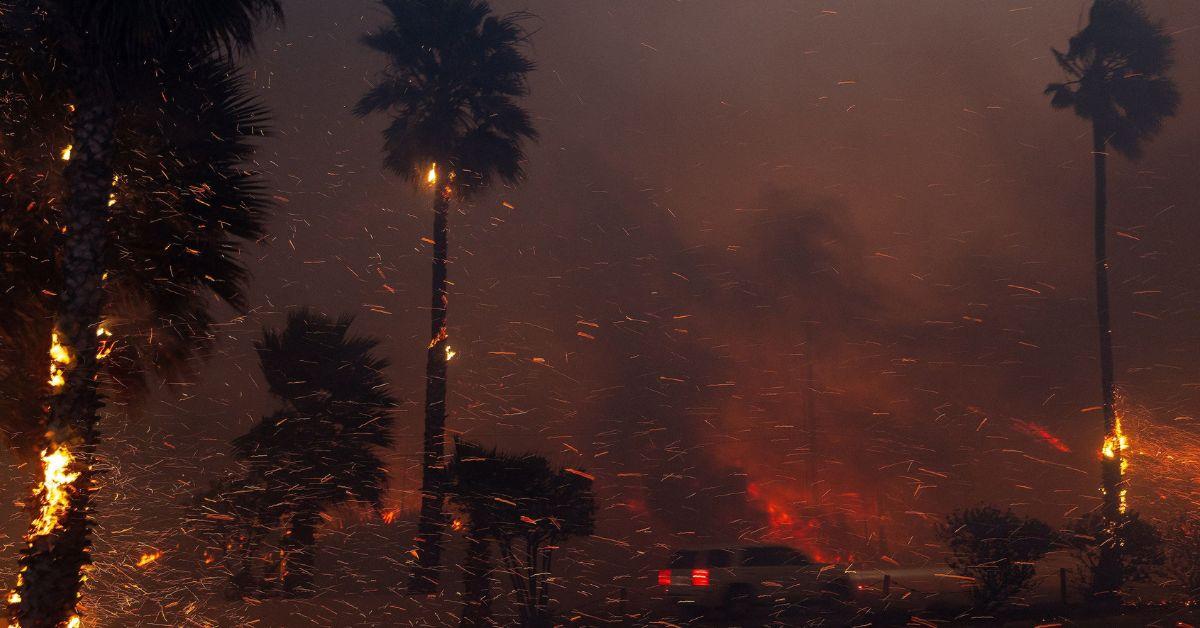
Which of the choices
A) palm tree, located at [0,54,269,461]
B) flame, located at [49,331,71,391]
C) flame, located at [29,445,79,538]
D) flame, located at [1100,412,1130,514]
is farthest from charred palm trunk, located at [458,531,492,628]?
flame, located at [1100,412,1130,514]

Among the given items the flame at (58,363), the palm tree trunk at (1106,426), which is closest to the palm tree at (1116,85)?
the palm tree trunk at (1106,426)

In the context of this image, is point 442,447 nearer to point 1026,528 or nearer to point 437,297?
point 437,297

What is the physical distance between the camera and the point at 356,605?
18.5 meters

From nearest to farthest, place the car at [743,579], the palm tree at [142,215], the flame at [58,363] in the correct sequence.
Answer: the flame at [58,363] → the palm tree at [142,215] → the car at [743,579]

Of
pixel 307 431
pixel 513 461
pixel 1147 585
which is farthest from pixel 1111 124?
pixel 307 431

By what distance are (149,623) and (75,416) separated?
1041 centimetres

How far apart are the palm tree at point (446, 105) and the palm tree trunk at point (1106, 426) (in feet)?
57.1

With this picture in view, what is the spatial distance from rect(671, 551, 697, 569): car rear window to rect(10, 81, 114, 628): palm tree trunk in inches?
435

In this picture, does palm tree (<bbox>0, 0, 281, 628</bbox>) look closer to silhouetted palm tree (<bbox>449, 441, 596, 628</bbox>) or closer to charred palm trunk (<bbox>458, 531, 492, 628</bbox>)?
charred palm trunk (<bbox>458, 531, 492, 628</bbox>)

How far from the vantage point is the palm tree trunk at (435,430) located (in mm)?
20984

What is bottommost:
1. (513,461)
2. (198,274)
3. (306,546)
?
(306,546)

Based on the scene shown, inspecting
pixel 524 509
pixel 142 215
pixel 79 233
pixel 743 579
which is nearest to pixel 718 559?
pixel 743 579

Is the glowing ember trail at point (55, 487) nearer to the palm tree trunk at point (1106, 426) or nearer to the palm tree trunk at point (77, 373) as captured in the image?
the palm tree trunk at point (77, 373)

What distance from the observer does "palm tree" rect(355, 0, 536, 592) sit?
25.7 metres
